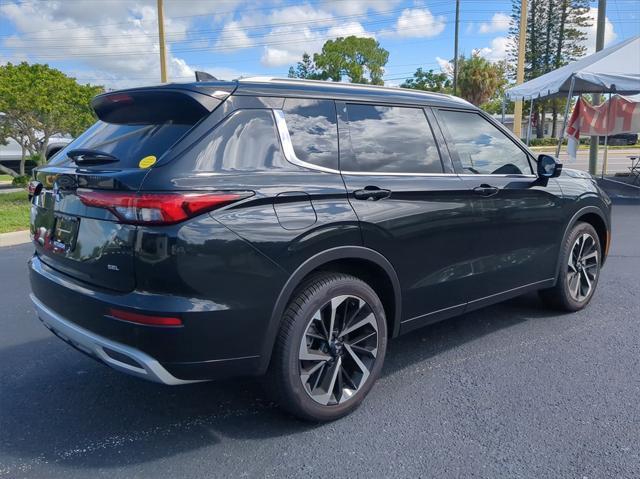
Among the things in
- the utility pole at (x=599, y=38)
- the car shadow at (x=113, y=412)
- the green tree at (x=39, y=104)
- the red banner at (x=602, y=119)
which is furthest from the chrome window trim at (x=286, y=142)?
the utility pole at (x=599, y=38)

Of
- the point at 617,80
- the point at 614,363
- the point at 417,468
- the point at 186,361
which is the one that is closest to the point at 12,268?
the point at 186,361

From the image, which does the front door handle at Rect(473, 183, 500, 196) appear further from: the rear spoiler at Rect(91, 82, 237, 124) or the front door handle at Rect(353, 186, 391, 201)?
the rear spoiler at Rect(91, 82, 237, 124)

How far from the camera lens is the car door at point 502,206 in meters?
3.88

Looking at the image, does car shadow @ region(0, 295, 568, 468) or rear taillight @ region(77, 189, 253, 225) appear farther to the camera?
car shadow @ region(0, 295, 568, 468)

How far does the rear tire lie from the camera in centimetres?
474

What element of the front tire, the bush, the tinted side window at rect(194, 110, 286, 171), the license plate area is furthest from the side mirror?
the bush

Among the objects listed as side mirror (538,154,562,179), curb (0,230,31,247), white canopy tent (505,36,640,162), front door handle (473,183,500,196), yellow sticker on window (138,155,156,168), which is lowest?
curb (0,230,31,247)

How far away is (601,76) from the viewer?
1202 cm

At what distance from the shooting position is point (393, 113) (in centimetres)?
360

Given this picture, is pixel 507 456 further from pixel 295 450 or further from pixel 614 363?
pixel 614 363

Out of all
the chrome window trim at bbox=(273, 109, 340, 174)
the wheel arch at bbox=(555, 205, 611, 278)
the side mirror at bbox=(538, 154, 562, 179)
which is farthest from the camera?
the wheel arch at bbox=(555, 205, 611, 278)

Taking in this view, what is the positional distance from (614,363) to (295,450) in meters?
2.39

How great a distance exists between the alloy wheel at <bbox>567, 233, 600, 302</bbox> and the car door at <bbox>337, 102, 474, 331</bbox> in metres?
1.55

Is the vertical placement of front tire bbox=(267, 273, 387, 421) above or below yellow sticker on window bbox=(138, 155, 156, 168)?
below
